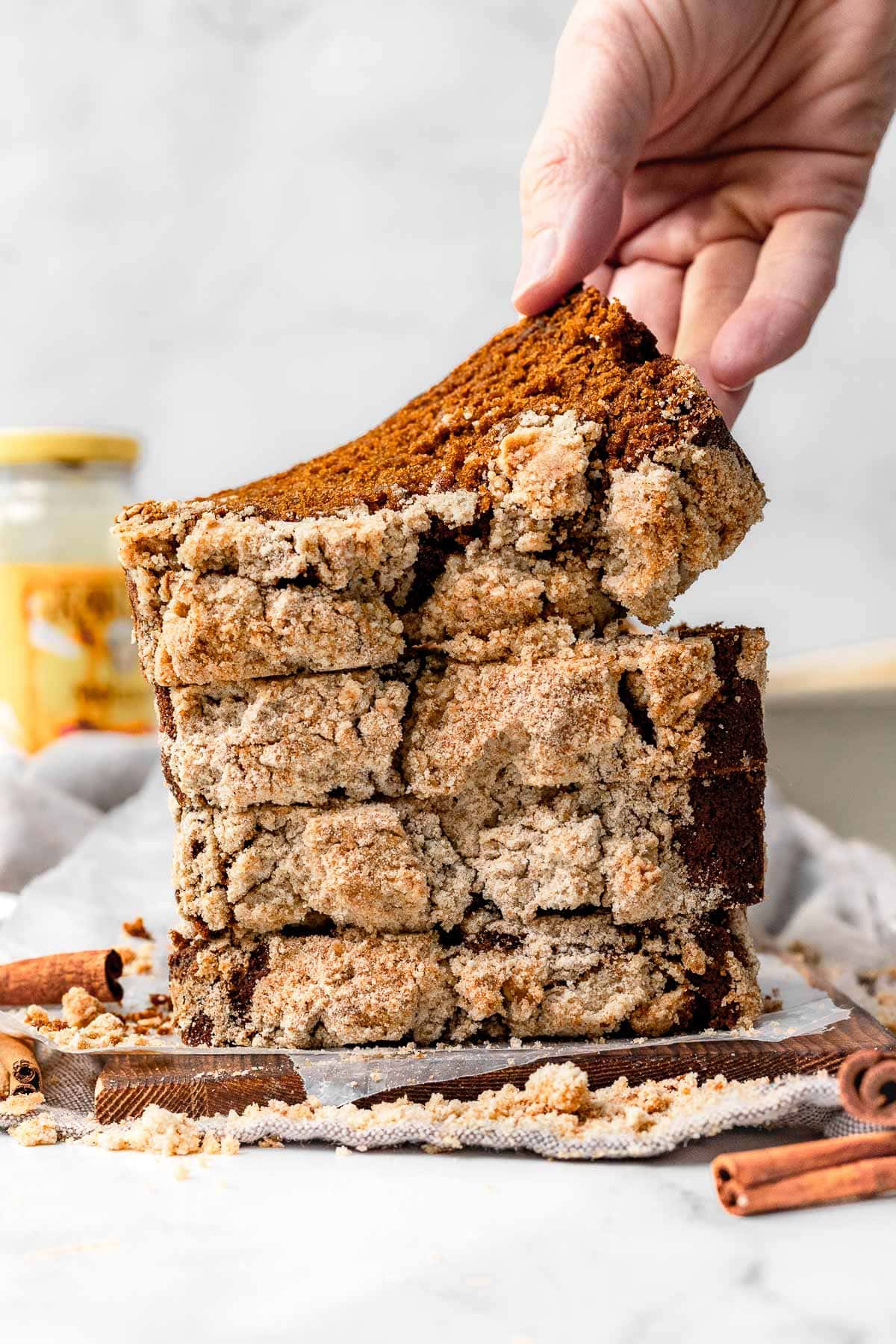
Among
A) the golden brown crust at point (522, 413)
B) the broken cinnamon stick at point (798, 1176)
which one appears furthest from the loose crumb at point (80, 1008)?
the broken cinnamon stick at point (798, 1176)

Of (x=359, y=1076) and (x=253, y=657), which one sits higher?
(x=253, y=657)

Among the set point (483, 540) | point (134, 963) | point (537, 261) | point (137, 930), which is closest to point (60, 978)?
point (134, 963)

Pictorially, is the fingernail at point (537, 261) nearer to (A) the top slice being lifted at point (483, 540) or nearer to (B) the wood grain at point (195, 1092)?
(A) the top slice being lifted at point (483, 540)

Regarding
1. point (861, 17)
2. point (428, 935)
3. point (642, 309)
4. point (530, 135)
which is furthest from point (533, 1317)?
point (530, 135)

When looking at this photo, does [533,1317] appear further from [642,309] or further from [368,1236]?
[642,309]

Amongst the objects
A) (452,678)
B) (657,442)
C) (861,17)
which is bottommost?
(452,678)

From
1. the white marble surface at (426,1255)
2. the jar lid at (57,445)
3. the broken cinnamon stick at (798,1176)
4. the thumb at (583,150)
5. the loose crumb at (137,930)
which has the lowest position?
the white marble surface at (426,1255)
